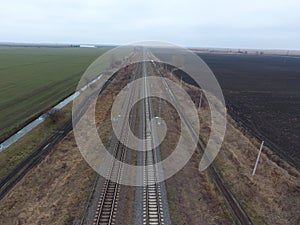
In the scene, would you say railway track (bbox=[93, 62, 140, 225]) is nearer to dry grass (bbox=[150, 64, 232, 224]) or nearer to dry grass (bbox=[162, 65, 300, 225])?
dry grass (bbox=[150, 64, 232, 224])

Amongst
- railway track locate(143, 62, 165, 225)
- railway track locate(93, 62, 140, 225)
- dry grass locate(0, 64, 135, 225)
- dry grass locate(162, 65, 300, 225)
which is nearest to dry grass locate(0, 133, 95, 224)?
dry grass locate(0, 64, 135, 225)

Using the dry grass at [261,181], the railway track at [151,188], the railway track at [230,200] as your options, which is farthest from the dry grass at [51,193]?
the dry grass at [261,181]

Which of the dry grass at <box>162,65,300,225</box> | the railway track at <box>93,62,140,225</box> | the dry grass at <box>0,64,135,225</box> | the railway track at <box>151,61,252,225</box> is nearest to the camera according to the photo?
the railway track at <box>93,62,140,225</box>

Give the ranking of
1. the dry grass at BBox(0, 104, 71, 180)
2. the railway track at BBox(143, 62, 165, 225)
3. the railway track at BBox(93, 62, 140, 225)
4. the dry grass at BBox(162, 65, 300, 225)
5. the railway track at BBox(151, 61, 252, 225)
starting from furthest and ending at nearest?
the dry grass at BBox(0, 104, 71, 180) → the dry grass at BBox(162, 65, 300, 225) → the railway track at BBox(151, 61, 252, 225) → the railway track at BBox(143, 62, 165, 225) → the railway track at BBox(93, 62, 140, 225)

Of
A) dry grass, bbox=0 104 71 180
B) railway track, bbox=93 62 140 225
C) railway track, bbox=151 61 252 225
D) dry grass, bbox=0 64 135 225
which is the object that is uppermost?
railway track, bbox=93 62 140 225

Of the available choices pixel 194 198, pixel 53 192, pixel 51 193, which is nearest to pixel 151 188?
pixel 194 198

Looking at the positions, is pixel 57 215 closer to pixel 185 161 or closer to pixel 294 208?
pixel 185 161

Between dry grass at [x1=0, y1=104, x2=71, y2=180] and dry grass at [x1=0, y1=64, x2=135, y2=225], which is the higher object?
dry grass at [x1=0, y1=64, x2=135, y2=225]

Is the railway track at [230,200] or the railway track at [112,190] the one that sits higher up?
the railway track at [112,190]

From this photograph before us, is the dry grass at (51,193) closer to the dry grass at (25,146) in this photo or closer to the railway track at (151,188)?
the dry grass at (25,146)

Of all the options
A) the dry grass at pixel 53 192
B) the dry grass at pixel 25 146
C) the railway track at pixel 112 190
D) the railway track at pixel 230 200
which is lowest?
the dry grass at pixel 25 146

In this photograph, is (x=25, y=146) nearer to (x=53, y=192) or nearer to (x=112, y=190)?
(x=53, y=192)

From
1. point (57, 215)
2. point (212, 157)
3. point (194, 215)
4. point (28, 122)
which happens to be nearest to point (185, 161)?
point (212, 157)
